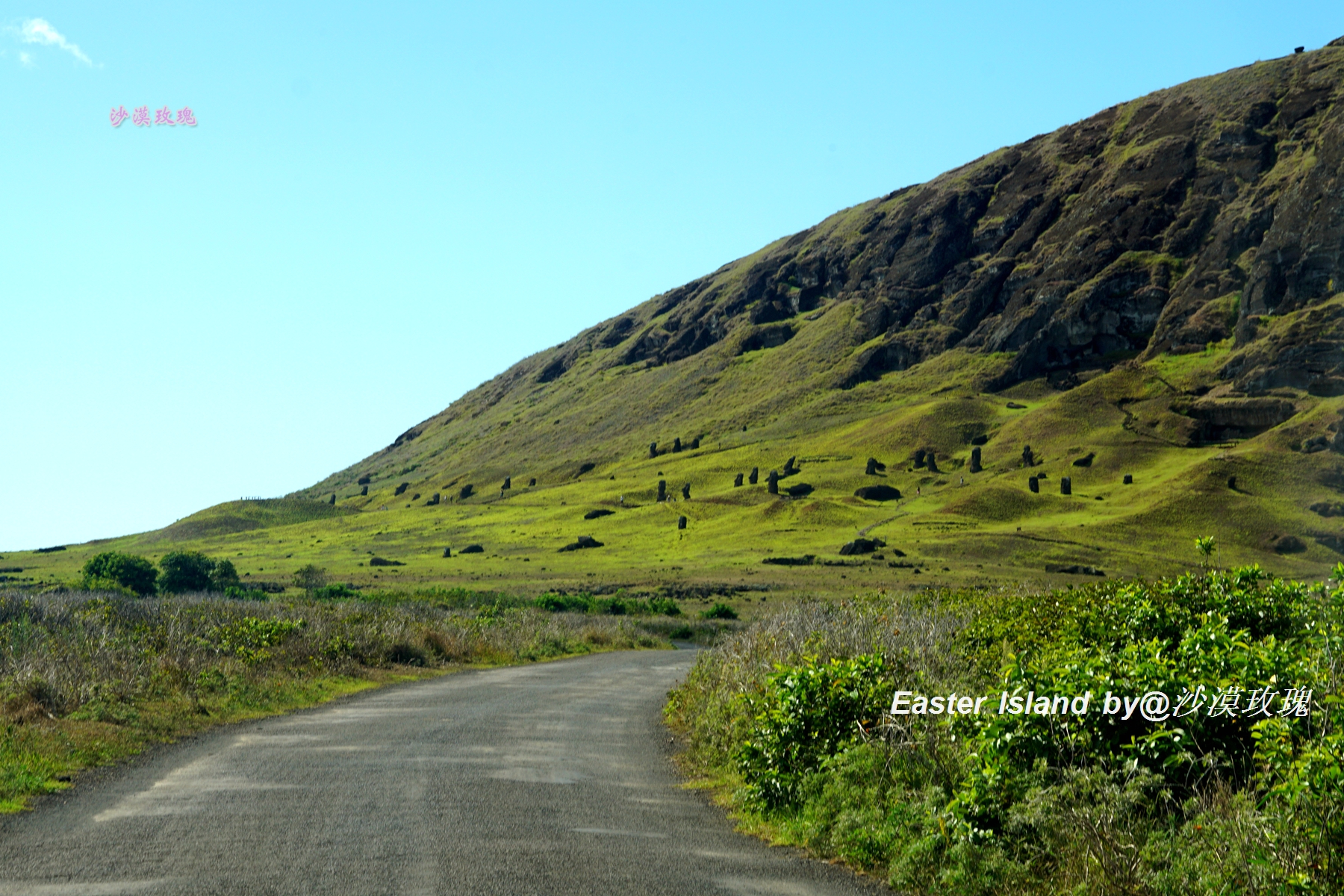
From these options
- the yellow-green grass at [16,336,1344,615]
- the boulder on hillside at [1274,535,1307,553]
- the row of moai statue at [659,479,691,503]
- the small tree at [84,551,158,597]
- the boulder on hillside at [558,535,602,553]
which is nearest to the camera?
the small tree at [84,551,158,597]

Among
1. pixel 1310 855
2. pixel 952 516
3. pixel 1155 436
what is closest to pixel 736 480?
pixel 952 516

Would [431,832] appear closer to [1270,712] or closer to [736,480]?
[1270,712]

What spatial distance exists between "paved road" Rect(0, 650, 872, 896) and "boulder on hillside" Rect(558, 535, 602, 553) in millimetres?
103538

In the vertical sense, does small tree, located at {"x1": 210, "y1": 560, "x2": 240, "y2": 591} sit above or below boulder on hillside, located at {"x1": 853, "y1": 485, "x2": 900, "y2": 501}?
above

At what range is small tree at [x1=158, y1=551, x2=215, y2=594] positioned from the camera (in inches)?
3265

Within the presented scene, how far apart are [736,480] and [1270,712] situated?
15208 cm

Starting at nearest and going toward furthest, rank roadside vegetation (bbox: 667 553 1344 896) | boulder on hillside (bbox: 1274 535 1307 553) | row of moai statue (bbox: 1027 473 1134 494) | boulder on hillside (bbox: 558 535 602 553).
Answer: roadside vegetation (bbox: 667 553 1344 896) < boulder on hillside (bbox: 1274 535 1307 553) < boulder on hillside (bbox: 558 535 602 553) < row of moai statue (bbox: 1027 473 1134 494)

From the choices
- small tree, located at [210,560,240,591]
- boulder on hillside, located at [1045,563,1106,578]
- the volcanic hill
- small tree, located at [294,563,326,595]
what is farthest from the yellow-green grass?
small tree, located at [210,560,240,591]

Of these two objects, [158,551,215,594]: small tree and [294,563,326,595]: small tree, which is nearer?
[158,551,215,594]: small tree

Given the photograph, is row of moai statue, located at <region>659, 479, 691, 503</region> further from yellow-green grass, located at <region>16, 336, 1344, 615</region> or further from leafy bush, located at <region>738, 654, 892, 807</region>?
leafy bush, located at <region>738, 654, 892, 807</region>

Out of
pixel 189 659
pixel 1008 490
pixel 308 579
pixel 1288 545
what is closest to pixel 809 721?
pixel 189 659

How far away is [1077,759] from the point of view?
8812 mm

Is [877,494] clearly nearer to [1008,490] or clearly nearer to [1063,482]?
[1008,490]

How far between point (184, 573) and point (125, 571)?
8.77 m
